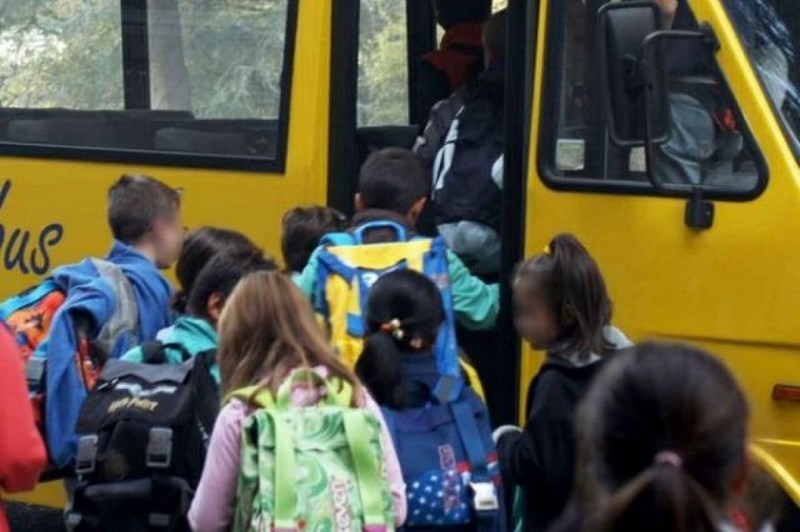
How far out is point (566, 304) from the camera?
4.49 metres

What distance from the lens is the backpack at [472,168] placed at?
5.90 metres

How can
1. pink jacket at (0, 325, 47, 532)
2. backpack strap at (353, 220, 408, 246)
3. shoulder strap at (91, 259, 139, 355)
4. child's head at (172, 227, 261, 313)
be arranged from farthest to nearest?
backpack strap at (353, 220, 408, 246) < shoulder strap at (91, 259, 139, 355) < child's head at (172, 227, 261, 313) < pink jacket at (0, 325, 47, 532)

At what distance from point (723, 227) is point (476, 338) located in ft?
3.86

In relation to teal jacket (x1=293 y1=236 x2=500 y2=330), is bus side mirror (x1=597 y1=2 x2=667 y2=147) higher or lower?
higher

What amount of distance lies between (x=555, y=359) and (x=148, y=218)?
63.2 inches

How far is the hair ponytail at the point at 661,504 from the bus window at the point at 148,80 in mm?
3945

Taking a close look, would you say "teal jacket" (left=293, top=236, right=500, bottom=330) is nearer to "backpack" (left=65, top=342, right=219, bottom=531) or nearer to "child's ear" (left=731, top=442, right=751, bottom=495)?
"backpack" (left=65, top=342, right=219, bottom=531)

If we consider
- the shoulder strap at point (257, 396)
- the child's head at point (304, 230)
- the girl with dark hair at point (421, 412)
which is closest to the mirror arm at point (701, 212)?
the girl with dark hair at point (421, 412)

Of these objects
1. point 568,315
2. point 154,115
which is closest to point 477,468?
point 568,315

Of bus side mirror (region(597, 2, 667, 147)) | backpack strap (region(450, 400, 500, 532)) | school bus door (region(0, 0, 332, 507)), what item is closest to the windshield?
bus side mirror (region(597, 2, 667, 147))

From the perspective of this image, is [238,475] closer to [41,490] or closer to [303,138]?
[303,138]

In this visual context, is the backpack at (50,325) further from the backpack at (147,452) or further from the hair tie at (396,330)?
the hair tie at (396,330)

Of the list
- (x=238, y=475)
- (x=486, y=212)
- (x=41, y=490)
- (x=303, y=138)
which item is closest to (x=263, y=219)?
(x=303, y=138)

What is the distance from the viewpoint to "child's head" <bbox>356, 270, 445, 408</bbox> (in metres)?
4.41
